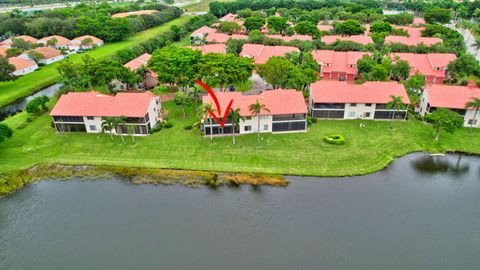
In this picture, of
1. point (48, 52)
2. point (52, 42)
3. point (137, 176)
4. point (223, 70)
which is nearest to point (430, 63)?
point (223, 70)

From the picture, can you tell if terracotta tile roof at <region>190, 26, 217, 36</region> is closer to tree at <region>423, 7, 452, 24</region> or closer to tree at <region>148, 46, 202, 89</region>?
tree at <region>148, 46, 202, 89</region>

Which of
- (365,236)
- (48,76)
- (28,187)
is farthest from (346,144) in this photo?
(48,76)

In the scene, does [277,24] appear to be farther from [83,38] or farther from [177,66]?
[83,38]

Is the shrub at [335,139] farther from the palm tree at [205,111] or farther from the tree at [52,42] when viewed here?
the tree at [52,42]

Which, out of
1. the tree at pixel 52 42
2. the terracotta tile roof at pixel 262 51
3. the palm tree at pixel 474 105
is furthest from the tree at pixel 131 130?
the tree at pixel 52 42

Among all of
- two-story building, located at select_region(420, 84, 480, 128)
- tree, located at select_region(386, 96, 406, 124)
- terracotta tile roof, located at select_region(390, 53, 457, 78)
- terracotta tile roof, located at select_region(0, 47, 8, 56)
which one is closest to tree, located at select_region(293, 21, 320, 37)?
terracotta tile roof, located at select_region(390, 53, 457, 78)

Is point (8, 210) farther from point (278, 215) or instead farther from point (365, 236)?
point (365, 236)
